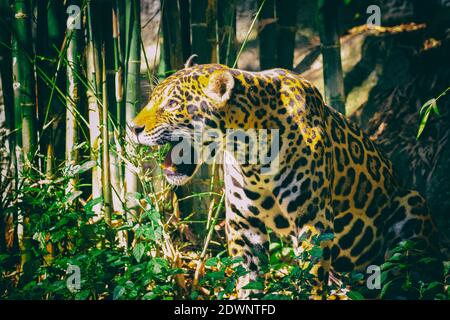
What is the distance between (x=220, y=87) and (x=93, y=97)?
1.18 metres

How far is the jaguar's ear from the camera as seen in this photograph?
5.06 metres

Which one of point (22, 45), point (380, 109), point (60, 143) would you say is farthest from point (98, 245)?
point (380, 109)

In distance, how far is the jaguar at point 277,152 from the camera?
16.8 feet

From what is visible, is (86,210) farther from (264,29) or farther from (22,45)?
(264,29)

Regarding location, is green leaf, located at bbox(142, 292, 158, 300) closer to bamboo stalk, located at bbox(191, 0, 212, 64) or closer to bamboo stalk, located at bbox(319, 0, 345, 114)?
bamboo stalk, located at bbox(191, 0, 212, 64)

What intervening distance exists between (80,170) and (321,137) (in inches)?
62.6

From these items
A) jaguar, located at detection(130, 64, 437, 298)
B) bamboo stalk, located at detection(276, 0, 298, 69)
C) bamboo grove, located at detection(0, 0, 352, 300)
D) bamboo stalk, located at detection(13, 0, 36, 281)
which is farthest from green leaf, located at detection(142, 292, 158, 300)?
bamboo stalk, located at detection(276, 0, 298, 69)

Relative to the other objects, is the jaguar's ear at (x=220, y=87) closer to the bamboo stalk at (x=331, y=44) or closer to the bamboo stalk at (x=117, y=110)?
the bamboo stalk at (x=117, y=110)

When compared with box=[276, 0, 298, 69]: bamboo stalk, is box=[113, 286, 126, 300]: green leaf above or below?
below

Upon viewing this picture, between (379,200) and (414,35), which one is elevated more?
(414,35)

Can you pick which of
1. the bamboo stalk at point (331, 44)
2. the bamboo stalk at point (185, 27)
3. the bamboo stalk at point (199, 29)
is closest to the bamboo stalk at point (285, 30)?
the bamboo stalk at point (331, 44)

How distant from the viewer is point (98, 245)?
5641 millimetres

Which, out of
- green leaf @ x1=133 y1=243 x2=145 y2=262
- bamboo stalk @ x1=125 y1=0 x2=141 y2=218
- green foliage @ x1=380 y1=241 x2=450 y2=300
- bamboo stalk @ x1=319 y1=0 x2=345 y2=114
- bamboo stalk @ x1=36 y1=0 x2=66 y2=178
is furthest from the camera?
bamboo stalk @ x1=319 y1=0 x2=345 y2=114
